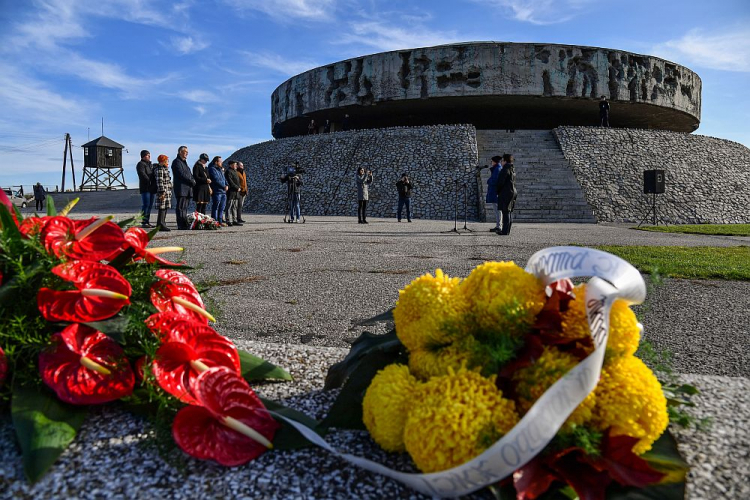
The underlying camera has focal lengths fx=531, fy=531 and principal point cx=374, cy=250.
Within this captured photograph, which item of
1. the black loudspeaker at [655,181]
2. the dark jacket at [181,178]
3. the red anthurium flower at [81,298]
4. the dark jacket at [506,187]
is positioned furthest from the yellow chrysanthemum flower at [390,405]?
the black loudspeaker at [655,181]

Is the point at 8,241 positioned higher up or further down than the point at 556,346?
higher up

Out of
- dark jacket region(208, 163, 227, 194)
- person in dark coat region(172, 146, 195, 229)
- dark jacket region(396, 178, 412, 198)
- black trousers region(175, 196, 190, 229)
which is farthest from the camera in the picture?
dark jacket region(396, 178, 412, 198)

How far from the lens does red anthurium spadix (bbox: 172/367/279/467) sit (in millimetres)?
1330

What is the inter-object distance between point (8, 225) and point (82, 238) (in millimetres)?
189

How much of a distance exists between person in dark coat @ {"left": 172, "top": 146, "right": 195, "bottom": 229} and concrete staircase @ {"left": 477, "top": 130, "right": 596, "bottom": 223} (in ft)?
38.6

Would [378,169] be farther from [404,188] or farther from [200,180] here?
[200,180]

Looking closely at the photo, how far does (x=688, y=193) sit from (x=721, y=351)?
21712mm

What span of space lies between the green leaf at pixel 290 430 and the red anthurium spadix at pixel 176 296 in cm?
35

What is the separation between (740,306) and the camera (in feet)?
14.0

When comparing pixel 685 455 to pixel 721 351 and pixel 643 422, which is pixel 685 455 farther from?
pixel 721 351

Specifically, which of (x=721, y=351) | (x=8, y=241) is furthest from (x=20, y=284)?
(x=721, y=351)

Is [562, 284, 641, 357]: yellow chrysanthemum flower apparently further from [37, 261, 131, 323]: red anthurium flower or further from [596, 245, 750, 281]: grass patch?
[596, 245, 750, 281]: grass patch

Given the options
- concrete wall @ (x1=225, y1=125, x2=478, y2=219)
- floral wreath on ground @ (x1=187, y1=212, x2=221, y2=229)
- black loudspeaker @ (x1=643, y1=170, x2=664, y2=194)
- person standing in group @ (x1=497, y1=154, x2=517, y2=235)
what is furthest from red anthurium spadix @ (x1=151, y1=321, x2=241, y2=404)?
black loudspeaker @ (x1=643, y1=170, x2=664, y2=194)

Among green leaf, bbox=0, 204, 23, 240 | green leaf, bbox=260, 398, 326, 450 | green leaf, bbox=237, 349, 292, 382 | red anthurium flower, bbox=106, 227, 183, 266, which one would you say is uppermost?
green leaf, bbox=0, 204, 23, 240
